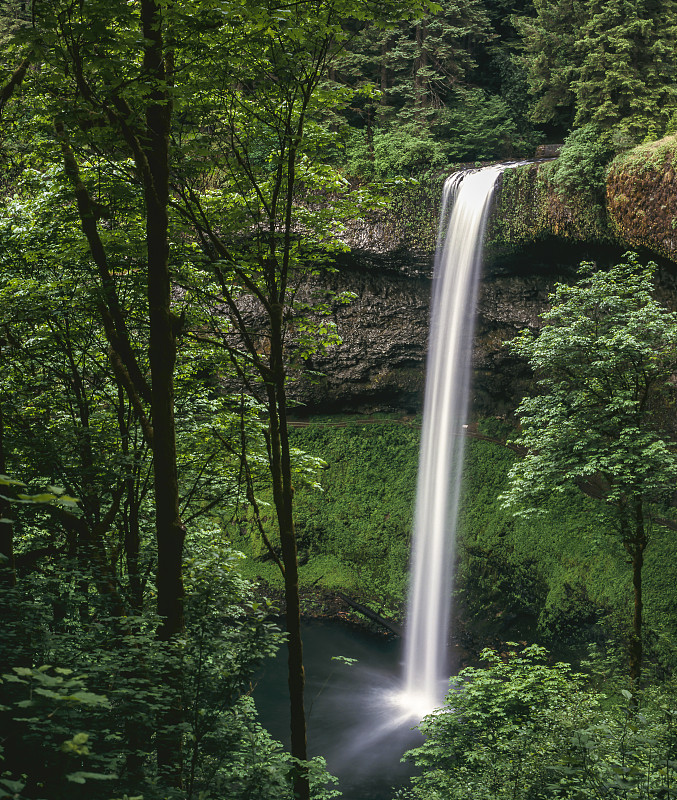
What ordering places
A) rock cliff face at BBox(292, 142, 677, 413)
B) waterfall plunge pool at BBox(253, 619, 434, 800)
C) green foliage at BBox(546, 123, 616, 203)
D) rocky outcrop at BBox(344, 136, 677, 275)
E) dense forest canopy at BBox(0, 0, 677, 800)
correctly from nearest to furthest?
dense forest canopy at BBox(0, 0, 677, 800) → waterfall plunge pool at BBox(253, 619, 434, 800) → rocky outcrop at BBox(344, 136, 677, 275) → rock cliff face at BBox(292, 142, 677, 413) → green foliage at BBox(546, 123, 616, 203)

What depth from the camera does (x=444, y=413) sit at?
16.1 meters

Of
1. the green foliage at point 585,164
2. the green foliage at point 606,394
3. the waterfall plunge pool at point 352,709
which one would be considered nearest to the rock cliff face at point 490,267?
the green foliage at point 585,164

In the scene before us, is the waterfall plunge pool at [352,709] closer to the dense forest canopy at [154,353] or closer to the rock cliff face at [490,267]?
the dense forest canopy at [154,353]

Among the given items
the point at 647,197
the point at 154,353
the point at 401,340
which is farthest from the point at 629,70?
the point at 154,353

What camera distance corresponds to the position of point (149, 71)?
3215 millimetres

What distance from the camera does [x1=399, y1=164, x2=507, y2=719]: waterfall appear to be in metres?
14.6

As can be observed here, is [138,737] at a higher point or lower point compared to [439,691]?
higher

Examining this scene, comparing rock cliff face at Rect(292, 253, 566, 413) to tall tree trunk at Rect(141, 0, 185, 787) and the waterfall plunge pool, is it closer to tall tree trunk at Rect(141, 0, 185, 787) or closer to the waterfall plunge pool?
the waterfall plunge pool

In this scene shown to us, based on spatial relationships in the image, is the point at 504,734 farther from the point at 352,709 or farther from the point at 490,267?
the point at 490,267

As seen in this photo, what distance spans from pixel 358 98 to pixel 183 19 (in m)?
19.0

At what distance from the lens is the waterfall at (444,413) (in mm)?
14578

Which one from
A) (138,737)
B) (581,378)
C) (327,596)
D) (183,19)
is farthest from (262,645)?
(327,596)

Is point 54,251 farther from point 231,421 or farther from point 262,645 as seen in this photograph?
point 262,645

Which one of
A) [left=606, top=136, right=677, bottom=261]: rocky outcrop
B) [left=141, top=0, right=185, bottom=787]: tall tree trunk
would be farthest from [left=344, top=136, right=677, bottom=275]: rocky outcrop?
[left=141, top=0, right=185, bottom=787]: tall tree trunk
